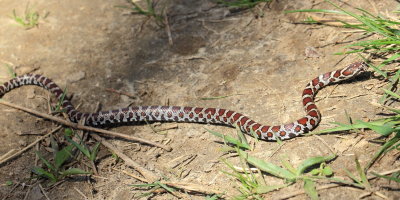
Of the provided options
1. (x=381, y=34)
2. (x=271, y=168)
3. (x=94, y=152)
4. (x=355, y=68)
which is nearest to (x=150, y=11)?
(x=94, y=152)

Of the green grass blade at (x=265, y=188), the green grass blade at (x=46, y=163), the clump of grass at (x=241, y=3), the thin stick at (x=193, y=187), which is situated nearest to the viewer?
the green grass blade at (x=265, y=188)

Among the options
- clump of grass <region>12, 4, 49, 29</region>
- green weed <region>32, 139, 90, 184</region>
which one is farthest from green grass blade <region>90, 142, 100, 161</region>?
clump of grass <region>12, 4, 49, 29</region>

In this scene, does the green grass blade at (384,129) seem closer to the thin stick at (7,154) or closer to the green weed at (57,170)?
the green weed at (57,170)

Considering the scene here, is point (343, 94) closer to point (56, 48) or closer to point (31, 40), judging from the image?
point (56, 48)

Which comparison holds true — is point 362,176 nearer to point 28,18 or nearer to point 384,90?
point 384,90

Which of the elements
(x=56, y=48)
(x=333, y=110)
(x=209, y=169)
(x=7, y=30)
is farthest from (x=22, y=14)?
(x=333, y=110)

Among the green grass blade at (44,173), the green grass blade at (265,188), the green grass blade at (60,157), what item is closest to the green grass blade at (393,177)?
the green grass blade at (265,188)

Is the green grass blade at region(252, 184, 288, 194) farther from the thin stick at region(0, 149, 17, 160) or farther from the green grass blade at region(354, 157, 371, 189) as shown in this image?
the thin stick at region(0, 149, 17, 160)
